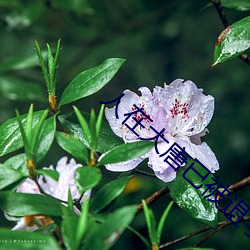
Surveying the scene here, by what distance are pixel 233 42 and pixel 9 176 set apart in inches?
17.3

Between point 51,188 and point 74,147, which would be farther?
point 51,188

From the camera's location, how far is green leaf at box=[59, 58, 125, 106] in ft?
3.66

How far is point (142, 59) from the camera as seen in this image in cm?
340

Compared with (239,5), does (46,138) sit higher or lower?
lower

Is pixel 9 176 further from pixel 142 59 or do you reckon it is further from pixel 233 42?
pixel 142 59

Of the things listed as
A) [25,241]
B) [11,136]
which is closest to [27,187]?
[11,136]

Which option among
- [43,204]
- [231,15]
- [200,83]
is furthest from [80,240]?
[200,83]

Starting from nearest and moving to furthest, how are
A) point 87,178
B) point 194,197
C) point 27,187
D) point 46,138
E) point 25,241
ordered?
point 25,241 < point 87,178 < point 46,138 < point 194,197 < point 27,187

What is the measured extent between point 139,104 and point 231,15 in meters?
1.14

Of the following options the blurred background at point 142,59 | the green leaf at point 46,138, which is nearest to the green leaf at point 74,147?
the green leaf at point 46,138

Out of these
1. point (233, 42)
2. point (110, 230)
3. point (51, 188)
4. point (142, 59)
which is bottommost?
point (142, 59)

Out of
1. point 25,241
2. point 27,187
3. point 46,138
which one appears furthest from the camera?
point 27,187

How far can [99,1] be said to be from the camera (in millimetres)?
2602

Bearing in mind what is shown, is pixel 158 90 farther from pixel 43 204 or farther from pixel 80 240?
pixel 80 240
